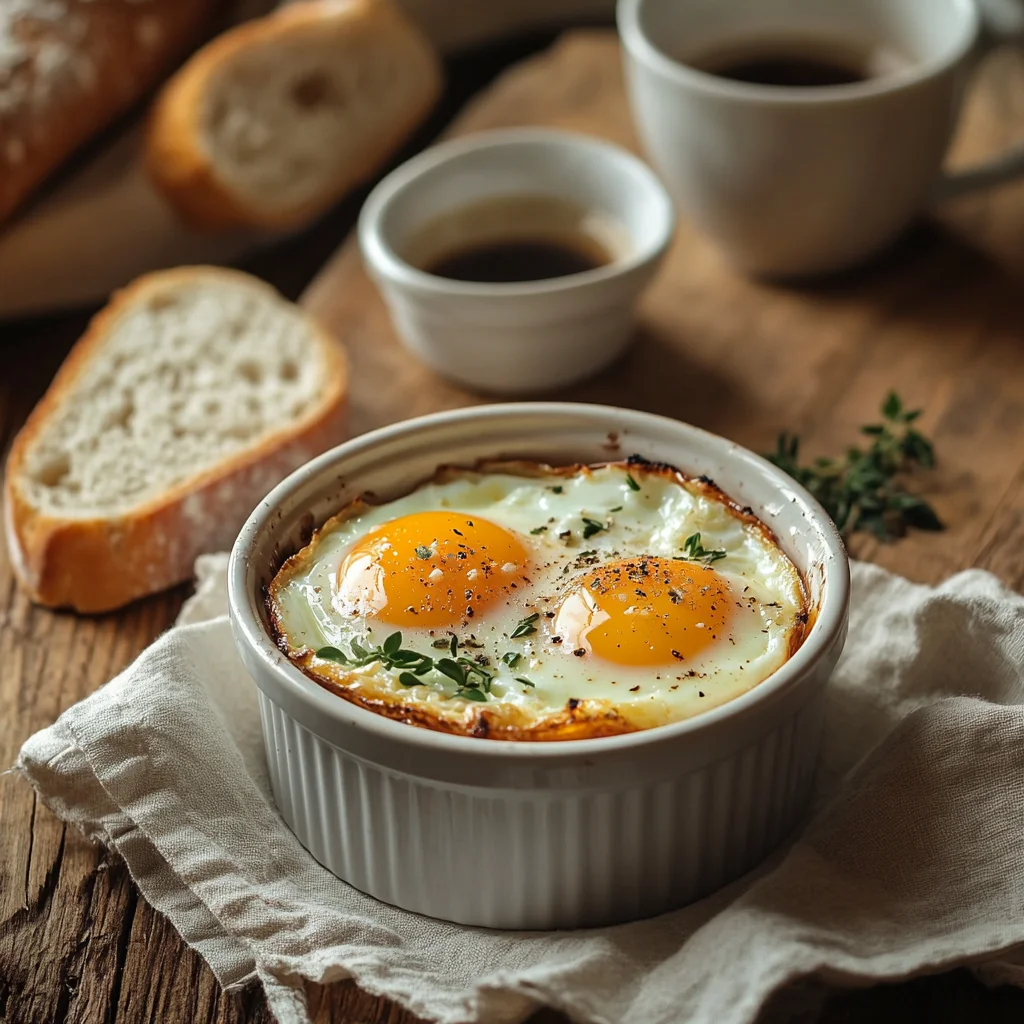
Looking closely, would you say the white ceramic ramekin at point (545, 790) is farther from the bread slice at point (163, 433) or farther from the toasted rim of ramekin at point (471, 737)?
the bread slice at point (163, 433)

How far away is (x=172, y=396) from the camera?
9.59 feet

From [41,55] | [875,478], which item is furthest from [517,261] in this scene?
[41,55]

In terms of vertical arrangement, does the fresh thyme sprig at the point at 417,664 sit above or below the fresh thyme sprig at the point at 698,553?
above

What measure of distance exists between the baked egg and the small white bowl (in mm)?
788

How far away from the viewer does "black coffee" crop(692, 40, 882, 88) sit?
3400 mm

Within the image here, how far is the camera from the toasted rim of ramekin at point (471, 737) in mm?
1681

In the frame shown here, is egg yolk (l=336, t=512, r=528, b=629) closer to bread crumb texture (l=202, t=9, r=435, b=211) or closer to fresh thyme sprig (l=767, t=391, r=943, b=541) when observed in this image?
Answer: fresh thyme sprig (l=767, t=391, r=943, b=541)

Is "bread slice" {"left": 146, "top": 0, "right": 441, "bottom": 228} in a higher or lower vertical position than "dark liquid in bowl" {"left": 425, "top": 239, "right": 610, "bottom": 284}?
higher

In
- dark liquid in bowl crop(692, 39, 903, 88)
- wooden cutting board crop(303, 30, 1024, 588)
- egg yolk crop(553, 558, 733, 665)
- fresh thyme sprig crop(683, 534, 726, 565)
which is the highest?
egg yolk crop(553, 558, 733, 665)

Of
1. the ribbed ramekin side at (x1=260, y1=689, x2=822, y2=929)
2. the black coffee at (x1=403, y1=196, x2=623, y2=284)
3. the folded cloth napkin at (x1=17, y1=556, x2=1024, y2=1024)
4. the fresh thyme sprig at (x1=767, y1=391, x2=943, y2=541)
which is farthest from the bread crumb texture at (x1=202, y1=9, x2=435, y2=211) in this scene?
the ribbed ramekin side at (x1=260, y1=689, x2=822, y2=929)

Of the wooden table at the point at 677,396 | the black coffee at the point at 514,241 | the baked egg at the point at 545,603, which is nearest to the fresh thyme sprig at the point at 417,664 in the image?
the baked egg at the point at 545,603

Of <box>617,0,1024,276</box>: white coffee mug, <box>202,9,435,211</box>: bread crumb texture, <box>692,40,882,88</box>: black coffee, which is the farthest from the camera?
<box>202,9,435,211</box>: bread crumb texture

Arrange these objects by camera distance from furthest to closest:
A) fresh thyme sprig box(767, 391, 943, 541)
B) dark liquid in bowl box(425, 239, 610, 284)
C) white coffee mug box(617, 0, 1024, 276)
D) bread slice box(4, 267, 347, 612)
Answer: dark liquid in bowl box(425, 239, 610, 284) < white coffee mug box(617, 0, 1024, 276) < fresh thyme sprig box(767, 391, 943, 541) < bread slice box(4, 267, 347, 612)

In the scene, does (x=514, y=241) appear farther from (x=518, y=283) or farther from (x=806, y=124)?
(x=806, y=124)
